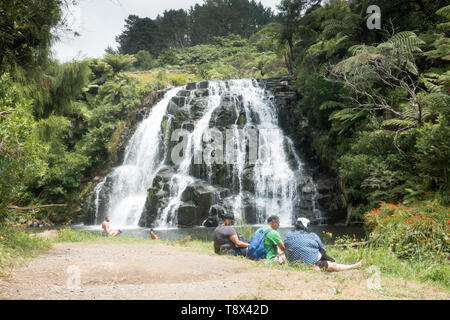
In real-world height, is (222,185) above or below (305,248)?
above

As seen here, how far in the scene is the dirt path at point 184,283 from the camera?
3.76 meters

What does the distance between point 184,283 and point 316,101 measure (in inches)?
581

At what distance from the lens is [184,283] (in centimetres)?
437

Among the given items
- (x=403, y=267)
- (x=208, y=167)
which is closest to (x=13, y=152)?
(x=403, y=267)

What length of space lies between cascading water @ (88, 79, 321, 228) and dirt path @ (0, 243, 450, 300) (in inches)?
422

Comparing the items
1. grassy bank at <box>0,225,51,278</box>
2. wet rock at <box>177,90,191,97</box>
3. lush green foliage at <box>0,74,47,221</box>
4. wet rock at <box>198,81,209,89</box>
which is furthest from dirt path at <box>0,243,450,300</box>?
wet rock at <box>198,81,209,89</box>

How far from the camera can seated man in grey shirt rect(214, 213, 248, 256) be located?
689 centimetres

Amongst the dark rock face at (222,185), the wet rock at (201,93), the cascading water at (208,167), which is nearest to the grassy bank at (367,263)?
the dark rock face at (222,185)

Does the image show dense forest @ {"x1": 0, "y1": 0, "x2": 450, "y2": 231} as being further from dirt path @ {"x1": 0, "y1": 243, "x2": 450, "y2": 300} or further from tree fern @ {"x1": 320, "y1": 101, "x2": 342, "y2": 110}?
dirt path @ {"x1": 0, "y1": 243, "x2": 450, "y2": 300}

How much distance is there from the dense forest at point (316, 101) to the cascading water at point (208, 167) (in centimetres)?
197

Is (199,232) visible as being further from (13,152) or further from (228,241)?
(13,152)

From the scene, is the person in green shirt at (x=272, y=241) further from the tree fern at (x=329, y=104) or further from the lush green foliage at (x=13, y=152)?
the tree fern at (x=329, y=104)

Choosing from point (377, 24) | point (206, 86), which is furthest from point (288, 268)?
point (206, 86)

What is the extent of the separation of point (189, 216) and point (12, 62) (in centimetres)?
1035
